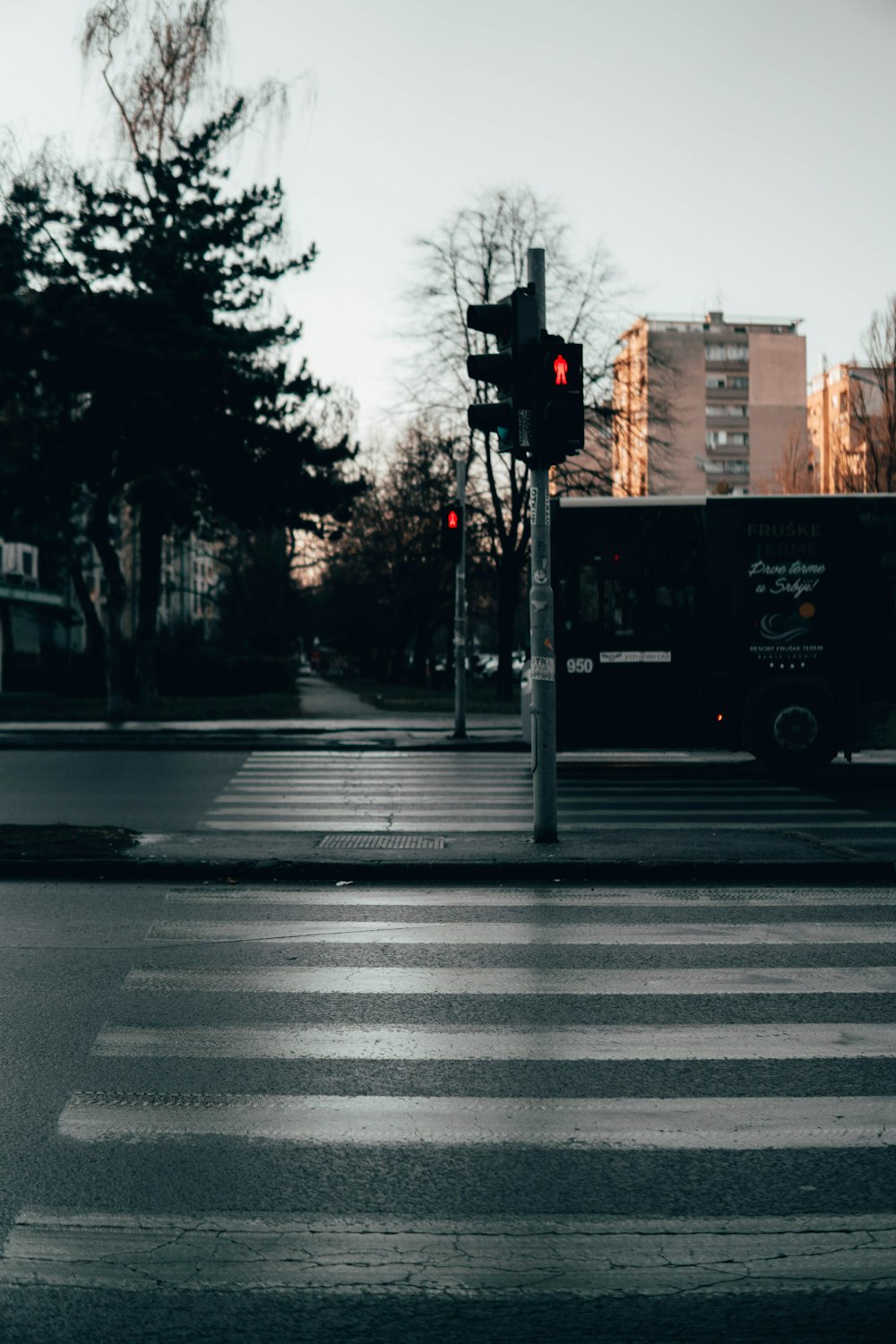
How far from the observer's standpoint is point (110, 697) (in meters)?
30.1

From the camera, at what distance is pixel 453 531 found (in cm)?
2298

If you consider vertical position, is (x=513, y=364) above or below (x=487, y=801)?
above

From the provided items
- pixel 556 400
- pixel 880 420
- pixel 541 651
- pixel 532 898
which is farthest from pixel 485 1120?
pixel 880 420

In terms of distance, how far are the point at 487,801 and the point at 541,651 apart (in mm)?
4105

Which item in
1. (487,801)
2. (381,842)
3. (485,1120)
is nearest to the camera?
(485,1120)

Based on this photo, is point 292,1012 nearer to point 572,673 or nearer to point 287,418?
point 572,673

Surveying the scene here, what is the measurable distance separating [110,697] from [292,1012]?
2457 cm

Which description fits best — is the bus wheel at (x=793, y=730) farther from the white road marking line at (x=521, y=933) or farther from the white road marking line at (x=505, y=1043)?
the white road marking line at (x=505, y=1043)

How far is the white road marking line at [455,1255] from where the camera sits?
3707mm

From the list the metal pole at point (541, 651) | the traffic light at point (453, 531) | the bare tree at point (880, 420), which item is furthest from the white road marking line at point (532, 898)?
the bare tree at point (880, 420)

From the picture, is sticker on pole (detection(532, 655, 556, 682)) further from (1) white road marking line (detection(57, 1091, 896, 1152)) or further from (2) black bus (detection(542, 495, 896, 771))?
(2) black bus (detection(542, 495, 896, 771))

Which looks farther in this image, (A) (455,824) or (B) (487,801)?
(B) (487,801)

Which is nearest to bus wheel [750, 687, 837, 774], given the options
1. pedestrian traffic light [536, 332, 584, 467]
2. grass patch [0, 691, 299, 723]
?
pedestrian traffic light [536, 332, 584, 467]

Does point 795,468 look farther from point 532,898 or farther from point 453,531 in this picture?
point 532,898
